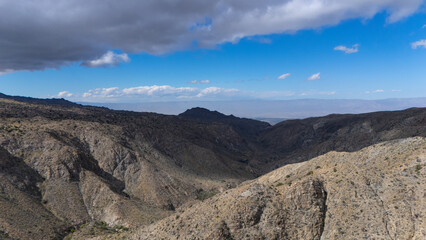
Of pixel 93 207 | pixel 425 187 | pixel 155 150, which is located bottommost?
pixel 93 207

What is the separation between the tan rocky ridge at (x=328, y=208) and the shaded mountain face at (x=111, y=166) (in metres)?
35.2

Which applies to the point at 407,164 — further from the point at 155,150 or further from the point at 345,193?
the point at 155,150

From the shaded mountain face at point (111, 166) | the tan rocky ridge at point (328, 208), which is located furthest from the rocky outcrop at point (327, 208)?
the shaded mountain face at point (111, 166)

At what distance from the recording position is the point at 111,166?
106938mm

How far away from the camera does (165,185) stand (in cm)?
9944

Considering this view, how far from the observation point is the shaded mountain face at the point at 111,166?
244 ft

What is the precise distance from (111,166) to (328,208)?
8490cm

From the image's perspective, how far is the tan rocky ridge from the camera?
34.7m

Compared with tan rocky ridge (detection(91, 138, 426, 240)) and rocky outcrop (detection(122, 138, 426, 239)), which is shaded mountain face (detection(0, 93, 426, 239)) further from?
tan rocky ridge (detection(91, 138, 426, 240))

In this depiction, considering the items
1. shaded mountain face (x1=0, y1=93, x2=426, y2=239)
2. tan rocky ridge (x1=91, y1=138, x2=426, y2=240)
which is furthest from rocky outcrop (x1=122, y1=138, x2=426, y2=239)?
shaded mountain face (x1=0, y1=93, x2=426, y2=239)

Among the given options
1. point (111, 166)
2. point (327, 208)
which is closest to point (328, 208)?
point (327, 208)

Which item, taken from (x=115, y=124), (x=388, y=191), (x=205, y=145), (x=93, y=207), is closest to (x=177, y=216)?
(x=388, y=191)

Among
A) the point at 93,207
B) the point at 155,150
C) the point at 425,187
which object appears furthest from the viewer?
the point at 155,150

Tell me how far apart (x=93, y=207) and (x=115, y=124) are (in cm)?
6447
